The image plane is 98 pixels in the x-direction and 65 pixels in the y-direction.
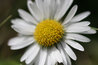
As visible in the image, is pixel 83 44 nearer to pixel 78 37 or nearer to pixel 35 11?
pixel 78 37

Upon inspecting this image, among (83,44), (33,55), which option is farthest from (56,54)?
(83,44)

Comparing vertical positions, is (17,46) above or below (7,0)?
below

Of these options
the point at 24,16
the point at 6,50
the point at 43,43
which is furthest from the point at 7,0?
the point at 43,43

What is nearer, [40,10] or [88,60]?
[40,10]

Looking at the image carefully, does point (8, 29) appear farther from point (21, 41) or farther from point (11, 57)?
point (21, 41)

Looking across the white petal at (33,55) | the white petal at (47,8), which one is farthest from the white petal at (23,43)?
the white petal at (47,8)

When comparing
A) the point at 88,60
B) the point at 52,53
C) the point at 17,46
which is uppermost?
the point at 17,46

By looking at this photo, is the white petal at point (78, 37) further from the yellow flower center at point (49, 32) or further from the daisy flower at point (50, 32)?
the yellow flower center at point (49, 32)

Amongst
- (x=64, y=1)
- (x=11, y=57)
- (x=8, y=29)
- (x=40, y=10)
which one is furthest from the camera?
(x=8, y=29)
